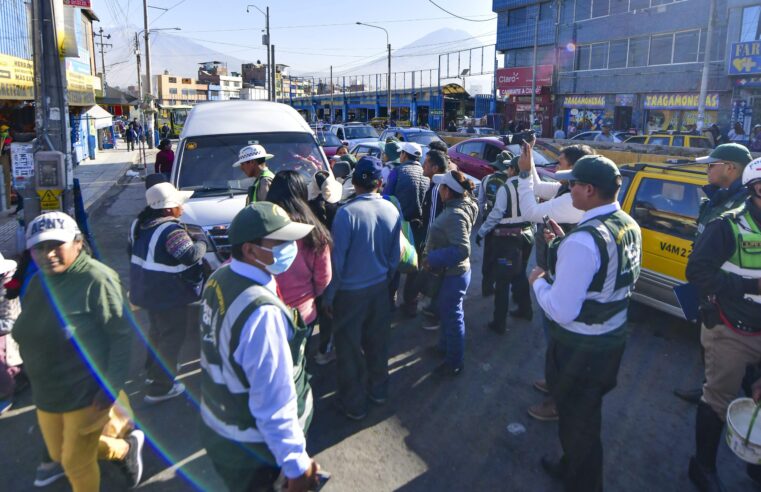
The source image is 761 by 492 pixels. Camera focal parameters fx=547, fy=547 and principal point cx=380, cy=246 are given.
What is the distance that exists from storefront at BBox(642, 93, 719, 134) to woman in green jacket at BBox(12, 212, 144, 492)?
2992cm

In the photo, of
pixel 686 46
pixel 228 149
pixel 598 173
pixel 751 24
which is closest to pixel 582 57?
Result: pixel 686 46

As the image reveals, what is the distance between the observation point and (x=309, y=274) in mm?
3896

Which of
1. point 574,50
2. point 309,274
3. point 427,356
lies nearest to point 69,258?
point 309,274

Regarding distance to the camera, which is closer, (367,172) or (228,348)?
(228,348)

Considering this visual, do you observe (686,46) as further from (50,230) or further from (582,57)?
(50,230)

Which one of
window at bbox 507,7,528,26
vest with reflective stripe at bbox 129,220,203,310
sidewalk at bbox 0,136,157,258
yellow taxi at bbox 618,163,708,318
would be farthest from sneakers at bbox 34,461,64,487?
window at bbox 507,7,528,26

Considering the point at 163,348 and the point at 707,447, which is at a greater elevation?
the point at 163,348

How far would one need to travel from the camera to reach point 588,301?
2.86 metres

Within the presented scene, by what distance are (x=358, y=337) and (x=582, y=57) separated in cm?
3787

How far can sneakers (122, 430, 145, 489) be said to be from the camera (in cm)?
335

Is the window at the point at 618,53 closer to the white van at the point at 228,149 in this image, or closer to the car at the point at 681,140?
the car at the point at 681,140

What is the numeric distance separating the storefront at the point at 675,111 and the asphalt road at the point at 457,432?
87.6 ft

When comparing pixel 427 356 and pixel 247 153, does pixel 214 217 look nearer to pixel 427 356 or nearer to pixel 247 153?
pixel 247 153

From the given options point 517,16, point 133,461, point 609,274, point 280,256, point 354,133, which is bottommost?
point 133,461
